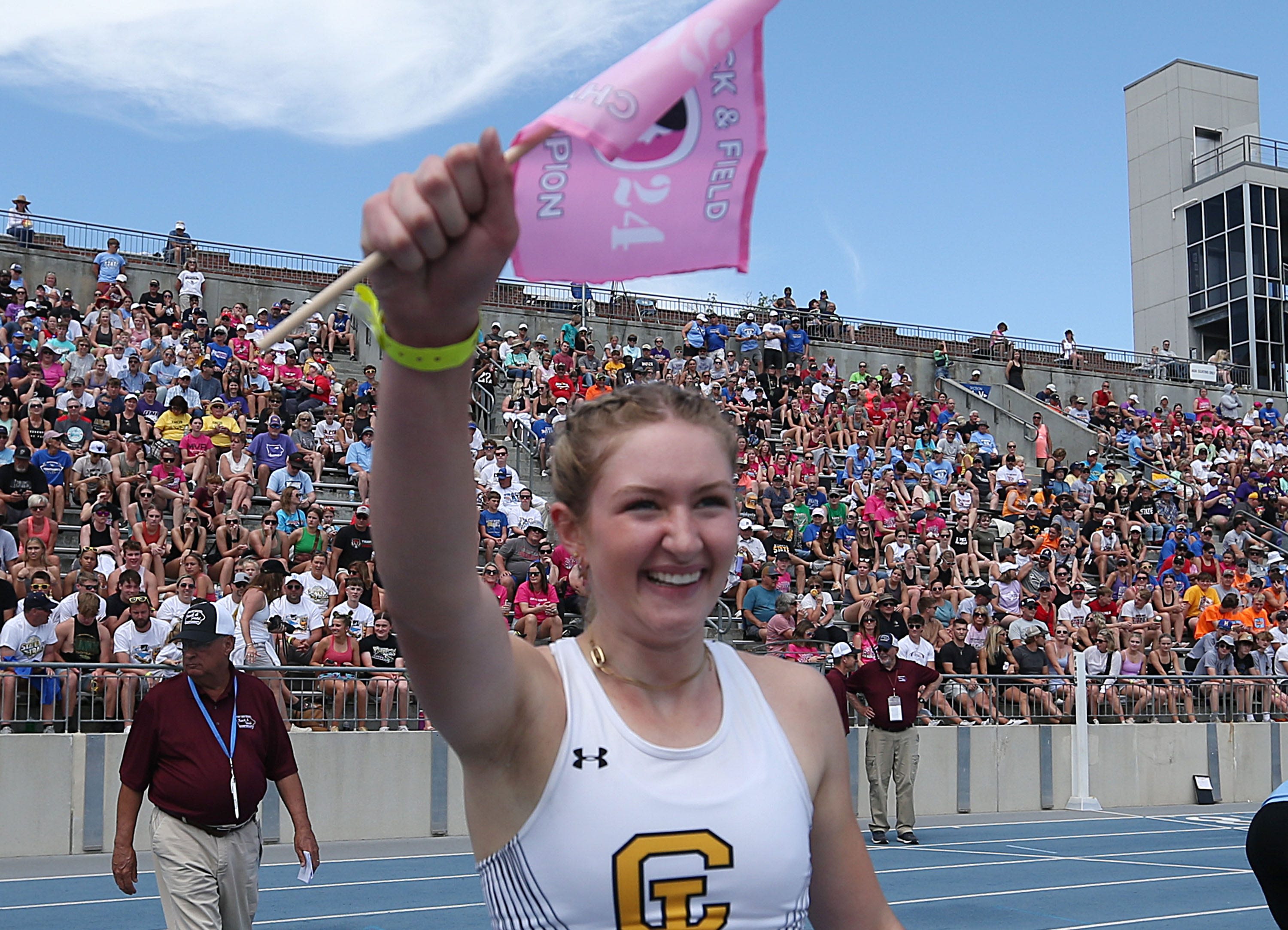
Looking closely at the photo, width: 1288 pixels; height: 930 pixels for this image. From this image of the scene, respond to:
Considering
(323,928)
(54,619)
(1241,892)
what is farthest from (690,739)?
(54,619)

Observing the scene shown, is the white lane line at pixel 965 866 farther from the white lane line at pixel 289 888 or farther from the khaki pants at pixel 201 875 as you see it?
the khaki pants at pixel 201 875

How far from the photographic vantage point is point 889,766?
1471 centimetres

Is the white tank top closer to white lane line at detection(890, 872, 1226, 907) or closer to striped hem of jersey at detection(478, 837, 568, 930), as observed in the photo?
striped hem of jersey at detection(478, 837, 568, 930)

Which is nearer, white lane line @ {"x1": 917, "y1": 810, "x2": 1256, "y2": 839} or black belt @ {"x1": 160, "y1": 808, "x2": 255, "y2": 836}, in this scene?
black belt @ {"x1": 160, "y1": 808, "x2": 255, "y2": 836}

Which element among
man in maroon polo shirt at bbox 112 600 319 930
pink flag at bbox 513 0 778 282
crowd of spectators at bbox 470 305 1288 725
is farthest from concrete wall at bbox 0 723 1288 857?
pink flag at bbox 513 0 778 282

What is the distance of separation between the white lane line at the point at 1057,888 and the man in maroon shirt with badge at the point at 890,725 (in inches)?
116

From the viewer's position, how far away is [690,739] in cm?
214

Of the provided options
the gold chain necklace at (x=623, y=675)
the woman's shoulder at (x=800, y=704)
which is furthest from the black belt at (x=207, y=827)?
the gold chain necklace at (x=623, y=675)

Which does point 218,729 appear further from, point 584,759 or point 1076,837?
point 1076,837

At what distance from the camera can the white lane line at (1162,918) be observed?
956cm

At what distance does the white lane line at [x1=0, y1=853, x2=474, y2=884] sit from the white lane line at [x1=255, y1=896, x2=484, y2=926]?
1.30m

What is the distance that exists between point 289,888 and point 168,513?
19.3 ft

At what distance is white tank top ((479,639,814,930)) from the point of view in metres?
1.99

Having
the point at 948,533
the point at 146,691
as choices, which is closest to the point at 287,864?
the point at 146,691
